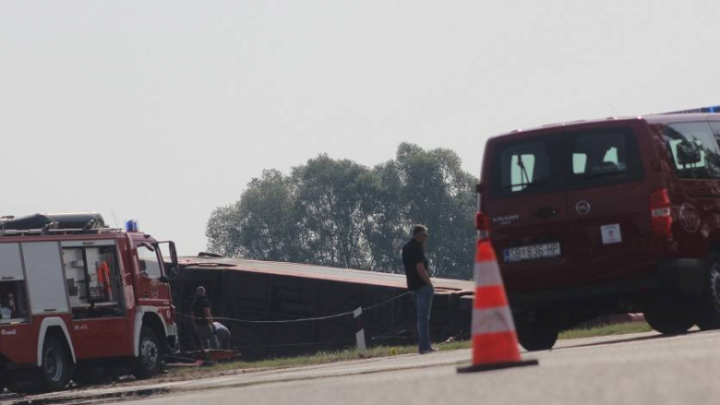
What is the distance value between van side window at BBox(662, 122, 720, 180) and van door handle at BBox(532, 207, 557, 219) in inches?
47.6

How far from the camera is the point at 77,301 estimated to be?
24297 mm

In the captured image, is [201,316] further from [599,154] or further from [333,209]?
[333,209]

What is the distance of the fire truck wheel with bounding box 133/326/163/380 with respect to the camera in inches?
1006

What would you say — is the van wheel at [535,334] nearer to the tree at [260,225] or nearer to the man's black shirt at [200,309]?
the man's black shirt at [200,309]

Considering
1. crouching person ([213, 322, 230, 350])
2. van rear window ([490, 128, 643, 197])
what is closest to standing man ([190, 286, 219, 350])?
crouching person ([213, 322, 230, 350])

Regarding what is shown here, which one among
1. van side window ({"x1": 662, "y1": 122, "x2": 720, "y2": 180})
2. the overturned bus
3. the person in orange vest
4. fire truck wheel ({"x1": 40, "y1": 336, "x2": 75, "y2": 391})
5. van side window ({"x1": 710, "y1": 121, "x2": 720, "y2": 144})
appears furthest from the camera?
the overturned bus

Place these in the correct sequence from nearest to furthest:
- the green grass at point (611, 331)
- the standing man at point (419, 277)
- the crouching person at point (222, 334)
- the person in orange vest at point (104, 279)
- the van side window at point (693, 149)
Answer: the van side window at point (693, 149), the green grass at point (611, 331), the standing man at point (419, 277), the person in orange vest at point (104, 279), the crouching person at point (222, 334)

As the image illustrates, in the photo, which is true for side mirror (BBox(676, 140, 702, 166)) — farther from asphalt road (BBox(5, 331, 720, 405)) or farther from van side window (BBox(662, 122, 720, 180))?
asphalt road (BBox(5, 331, 720, 405))

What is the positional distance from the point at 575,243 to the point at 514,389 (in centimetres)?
633

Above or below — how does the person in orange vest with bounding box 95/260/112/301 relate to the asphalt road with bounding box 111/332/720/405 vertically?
above

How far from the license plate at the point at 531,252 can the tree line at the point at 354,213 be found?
11327 centimetres

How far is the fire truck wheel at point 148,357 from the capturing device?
83.9 feet

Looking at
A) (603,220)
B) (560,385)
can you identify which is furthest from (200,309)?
(560,385)

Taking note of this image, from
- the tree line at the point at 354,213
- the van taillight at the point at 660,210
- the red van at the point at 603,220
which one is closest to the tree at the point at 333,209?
the tree line at the point at 354,213
